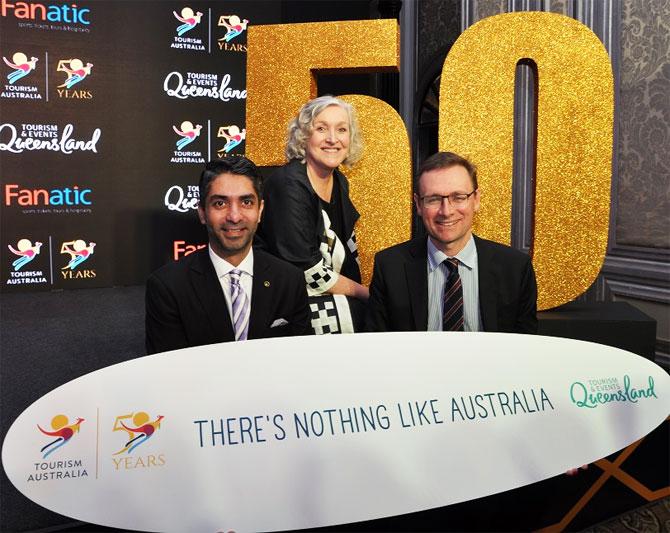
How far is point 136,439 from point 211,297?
513 mm

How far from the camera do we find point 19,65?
17.4 feet

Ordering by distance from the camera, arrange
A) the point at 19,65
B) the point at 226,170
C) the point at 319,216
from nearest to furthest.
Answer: the point at 226,170
the point at 319,216
the point at 19,65

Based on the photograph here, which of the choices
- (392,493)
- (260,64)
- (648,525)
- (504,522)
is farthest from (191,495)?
(260,64)

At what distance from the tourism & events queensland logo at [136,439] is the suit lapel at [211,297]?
44cm

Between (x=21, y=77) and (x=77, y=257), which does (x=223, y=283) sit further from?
(x=21, y=77)

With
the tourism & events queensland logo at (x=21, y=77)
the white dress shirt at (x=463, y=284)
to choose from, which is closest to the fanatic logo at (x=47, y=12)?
the tourism & events queensland logo at (x=21, y=77)

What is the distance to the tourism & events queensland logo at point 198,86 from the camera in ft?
19.2

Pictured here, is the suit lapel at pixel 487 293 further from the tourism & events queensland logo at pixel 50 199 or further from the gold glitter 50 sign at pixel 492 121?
the tourism & events queensland logo at pixel 50 199

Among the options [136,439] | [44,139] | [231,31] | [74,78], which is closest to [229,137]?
[231,31]

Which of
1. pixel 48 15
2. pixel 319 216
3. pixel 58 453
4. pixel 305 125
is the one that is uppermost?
pixel 48 15

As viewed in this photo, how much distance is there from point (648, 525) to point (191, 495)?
1525mm

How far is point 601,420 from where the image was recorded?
1331mm

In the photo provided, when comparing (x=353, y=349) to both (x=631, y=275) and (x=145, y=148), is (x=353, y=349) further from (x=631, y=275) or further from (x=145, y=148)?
(x=145, y=148)

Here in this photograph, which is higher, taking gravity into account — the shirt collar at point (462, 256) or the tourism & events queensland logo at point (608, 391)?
the shirt collar at point (462, 256)
